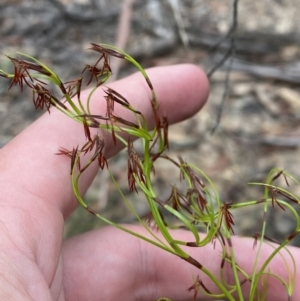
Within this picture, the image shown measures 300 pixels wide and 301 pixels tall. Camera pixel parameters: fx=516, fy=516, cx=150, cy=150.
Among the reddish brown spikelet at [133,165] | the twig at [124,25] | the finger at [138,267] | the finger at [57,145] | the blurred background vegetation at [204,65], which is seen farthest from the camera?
the twig at [124,25]

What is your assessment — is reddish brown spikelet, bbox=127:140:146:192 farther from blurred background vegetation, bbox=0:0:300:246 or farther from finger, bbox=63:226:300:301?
blurred background vegetation, bbox=0:0:300:246

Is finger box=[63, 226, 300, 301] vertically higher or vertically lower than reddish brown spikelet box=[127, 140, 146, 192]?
lower

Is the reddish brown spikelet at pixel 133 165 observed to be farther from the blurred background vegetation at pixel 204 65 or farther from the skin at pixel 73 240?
the blurred background vegetation at pixel 204 65

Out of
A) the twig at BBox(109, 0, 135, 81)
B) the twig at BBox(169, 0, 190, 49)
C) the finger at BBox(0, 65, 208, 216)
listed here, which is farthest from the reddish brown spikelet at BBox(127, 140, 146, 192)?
the twig at BBox(169, 0, 190, 49)

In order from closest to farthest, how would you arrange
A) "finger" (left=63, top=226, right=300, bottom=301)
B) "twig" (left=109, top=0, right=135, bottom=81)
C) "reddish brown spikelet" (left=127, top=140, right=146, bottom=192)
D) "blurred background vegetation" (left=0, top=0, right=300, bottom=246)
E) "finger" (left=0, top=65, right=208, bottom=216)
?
"reddish brown spikelet" (left=127, top=140, right=146, bottom=192), "finger" (left=0, top=65, right=208, bottom=216), "finger" (left=63, top=226, right=300, bottom=301), "blurred background vegetation" (left=0, top=0, right=300, bottom=246), "twig" (left=109, top=0, right=135, bottom=81)

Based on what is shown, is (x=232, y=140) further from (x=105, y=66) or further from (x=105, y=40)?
(x=105, y=66)

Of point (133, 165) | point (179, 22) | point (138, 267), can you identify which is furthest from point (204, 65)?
point (133, 165)

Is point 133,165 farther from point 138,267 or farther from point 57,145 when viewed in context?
point 138,267

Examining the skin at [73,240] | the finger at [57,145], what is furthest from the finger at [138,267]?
the finger at [57,145]
